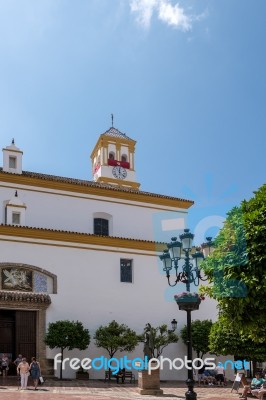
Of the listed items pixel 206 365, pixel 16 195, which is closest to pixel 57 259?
pixel 16 195

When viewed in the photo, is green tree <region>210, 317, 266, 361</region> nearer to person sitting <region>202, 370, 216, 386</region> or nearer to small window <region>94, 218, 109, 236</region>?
person sitting <region>202, 370, 216, 386</region>

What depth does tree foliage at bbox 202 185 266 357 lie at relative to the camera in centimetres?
1143

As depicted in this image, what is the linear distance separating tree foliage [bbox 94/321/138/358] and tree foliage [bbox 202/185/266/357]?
12.0 meters

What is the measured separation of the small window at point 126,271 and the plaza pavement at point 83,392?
5.44 metres

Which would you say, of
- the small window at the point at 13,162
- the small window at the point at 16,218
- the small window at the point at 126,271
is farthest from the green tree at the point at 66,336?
the small window at the point at 13,162

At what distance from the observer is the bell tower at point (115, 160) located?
→ 3462 centimetres

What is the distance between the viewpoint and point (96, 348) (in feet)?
81.0

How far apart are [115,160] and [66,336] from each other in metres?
15.0

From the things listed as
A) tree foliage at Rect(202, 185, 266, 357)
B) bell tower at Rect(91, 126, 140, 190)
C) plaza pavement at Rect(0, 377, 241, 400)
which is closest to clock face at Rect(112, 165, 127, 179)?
bell tower at Rect(91, 126, 140, 190)

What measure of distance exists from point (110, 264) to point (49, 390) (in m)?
8.69

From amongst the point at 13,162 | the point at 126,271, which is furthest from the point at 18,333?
the point at 13,162

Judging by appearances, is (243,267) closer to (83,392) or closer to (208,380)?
(83,392)

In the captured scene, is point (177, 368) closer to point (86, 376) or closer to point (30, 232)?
point (86, 376)

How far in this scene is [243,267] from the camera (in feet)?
38.1
